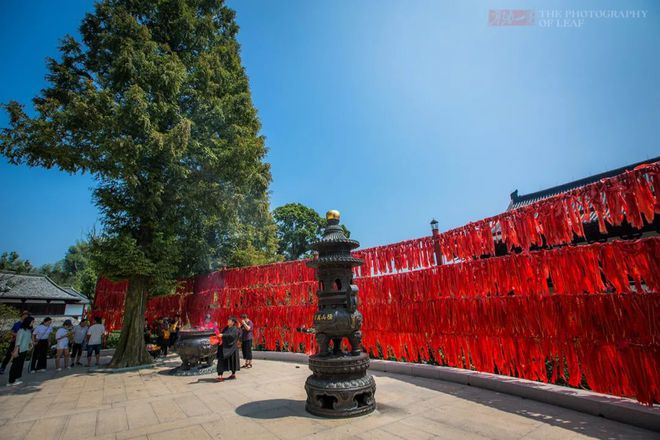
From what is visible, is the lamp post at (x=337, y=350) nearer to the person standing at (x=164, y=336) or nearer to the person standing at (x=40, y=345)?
the person standing at (x=164, y=336)

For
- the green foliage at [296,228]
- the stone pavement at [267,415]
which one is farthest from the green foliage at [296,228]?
the stone pavement at [267,415]

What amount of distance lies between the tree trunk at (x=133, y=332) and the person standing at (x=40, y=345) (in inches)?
80.3

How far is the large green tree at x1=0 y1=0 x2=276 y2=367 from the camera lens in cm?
909

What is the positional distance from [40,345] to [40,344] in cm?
3

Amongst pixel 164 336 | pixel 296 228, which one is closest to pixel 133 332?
pixel 164 336

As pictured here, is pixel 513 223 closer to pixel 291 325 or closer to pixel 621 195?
pixel 621 195

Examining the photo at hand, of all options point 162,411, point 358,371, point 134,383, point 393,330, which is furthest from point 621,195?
point 134,383

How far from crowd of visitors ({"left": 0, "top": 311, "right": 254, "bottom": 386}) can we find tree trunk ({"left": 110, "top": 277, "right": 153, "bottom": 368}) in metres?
1.08

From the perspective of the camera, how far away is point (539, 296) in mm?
5301

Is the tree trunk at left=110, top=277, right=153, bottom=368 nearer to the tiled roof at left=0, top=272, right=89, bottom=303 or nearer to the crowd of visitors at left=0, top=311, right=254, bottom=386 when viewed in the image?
the crowd of visitors at left=0, top=311, right=254, bottom=386

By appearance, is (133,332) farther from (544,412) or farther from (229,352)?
(544,412)

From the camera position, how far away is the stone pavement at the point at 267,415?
409 centimetres

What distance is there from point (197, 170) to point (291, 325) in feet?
22.3

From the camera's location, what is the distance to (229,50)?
13.0m
